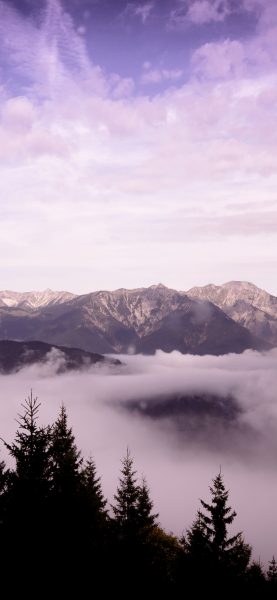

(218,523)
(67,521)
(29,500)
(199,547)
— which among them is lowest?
(199,547)

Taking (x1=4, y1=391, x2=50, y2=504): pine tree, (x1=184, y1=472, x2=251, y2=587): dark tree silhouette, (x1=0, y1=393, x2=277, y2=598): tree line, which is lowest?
(x1=184, y1=472, x2=251, y2=587): dark tree silhouette

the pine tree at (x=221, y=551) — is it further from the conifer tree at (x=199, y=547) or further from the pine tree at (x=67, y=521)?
the pine tree at (x=67, y=521)

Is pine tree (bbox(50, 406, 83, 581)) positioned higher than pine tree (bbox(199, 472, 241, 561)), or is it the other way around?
pine tree (bbox(50, 406, 83, 581))

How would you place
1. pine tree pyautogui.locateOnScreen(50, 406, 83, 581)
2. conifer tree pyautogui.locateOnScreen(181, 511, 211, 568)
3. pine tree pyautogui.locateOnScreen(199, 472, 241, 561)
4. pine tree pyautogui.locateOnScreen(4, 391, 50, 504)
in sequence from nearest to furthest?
pine tree pyautogui.locateOnScreen(4, 391, 50, 504) → pine tree pyautogui.locateOnScreen(50, 406, 83, 581) → conifer tree pyautogui.locateOnScreen(181, 511, 211, 568) → pine tree pyautogui.locateOnScreen(199, 472, 241, 561)

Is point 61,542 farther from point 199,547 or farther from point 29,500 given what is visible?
point 199,547

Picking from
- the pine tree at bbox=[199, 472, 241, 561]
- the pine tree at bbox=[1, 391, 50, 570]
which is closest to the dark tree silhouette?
the pine tree at bbox=[199, 472, 241, 561]

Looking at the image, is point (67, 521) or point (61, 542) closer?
point (61, 542)

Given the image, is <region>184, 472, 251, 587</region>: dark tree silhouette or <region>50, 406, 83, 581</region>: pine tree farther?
<region>184, 472, 251, 587</region>: dark tree silhouette

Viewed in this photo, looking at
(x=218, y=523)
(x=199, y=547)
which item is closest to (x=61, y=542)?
(x=199, y=547)

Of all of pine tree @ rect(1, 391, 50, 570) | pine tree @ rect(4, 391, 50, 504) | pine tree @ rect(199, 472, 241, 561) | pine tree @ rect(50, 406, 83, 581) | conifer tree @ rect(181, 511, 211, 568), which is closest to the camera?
pine tree @ rect(1, 391, 50, 570)

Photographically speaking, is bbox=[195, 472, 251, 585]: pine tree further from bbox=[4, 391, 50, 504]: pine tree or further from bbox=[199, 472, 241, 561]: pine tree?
bbox=[4, 391, 50, 504]: pine tree

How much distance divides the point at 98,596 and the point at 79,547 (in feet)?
8.40

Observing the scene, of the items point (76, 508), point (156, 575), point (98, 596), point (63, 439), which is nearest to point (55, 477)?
point (76, 508)

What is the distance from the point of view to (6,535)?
18.6 m
